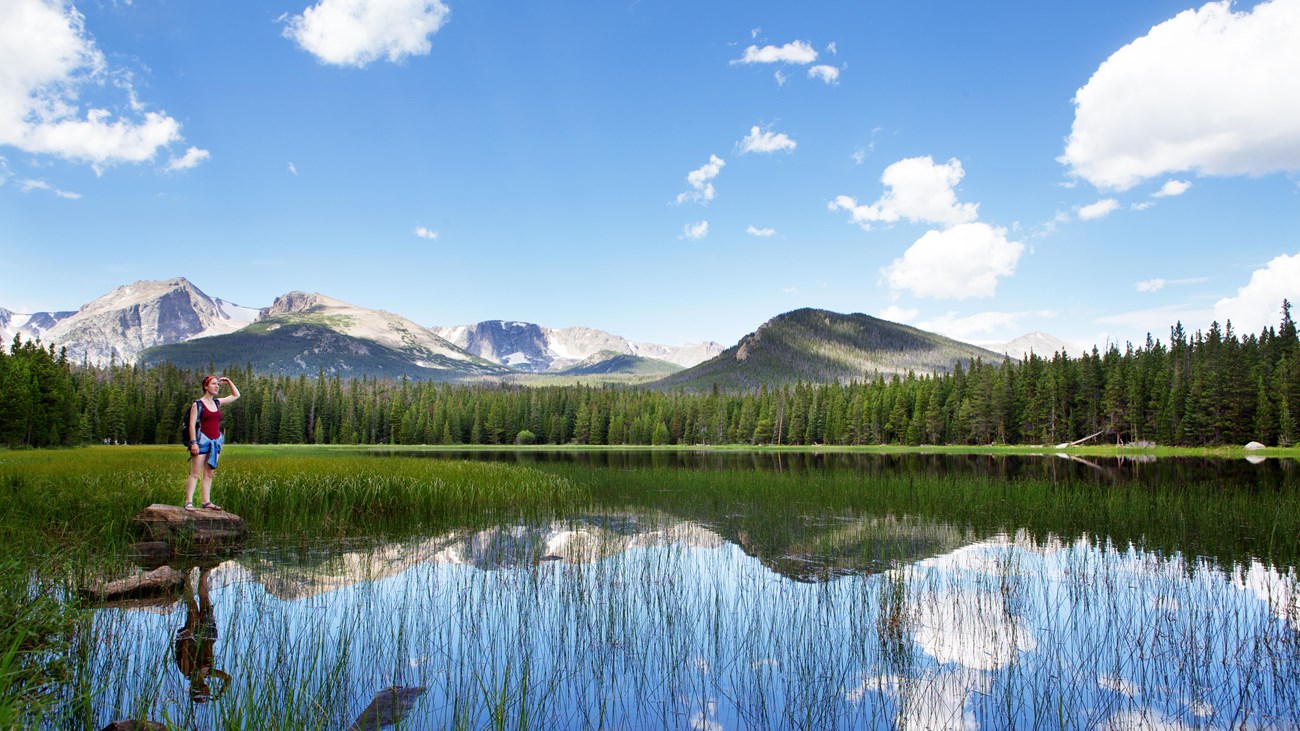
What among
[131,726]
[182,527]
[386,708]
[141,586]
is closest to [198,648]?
[131,726]

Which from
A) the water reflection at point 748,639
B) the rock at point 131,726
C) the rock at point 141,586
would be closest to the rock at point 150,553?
the water reflection at point 748,639

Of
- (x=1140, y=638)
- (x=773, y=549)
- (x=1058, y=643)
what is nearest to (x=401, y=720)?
(x=1058, y=643)

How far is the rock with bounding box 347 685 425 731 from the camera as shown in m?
6.25

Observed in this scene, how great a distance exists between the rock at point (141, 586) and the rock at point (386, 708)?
5196mm

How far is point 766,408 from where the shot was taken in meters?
134

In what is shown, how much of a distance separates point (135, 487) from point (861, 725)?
19.9 meters

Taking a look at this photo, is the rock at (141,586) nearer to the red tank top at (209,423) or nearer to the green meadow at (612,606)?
the green meadow at (612,606)

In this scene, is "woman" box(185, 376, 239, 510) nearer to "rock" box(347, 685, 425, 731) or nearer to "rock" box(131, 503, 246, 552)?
"rock" box(131, 503, 246, 552)

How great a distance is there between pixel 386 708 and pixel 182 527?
35.3 feet

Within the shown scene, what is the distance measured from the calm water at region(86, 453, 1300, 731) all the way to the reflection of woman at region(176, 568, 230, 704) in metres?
0.05

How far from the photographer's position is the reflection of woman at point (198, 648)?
6973 mm

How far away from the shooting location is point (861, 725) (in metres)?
6.73

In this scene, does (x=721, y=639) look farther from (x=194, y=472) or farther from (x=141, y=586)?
(x=194, y=472)

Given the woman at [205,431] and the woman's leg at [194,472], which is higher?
the woman at [205,431]
